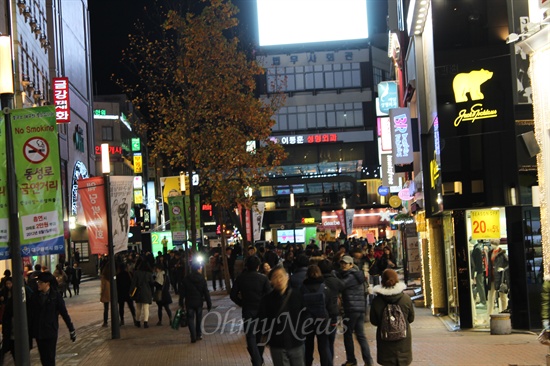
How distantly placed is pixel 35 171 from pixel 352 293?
529cm

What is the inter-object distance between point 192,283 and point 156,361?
2.46 meters

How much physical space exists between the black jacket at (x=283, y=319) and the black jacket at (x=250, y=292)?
12.8 ft

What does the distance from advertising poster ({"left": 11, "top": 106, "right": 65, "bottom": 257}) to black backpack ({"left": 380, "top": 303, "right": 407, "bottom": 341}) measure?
15.0 feet

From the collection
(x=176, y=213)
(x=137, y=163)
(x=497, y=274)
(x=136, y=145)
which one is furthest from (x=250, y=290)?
(x=136, y=145)

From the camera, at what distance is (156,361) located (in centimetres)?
1563

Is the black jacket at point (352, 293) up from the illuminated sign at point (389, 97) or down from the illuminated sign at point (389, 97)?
down

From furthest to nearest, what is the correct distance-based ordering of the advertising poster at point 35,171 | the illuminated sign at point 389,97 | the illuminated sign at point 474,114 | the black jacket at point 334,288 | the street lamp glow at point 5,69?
the illuminated sign at point 389,97 → the illuminated sign at point 474,114 → the black jacket at point 334,288 → the advertising poster at point 35,171 → the street lamp glow at point 5,69

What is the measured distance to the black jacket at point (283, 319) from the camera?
9508 millimetres

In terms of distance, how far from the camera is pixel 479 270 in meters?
18.5

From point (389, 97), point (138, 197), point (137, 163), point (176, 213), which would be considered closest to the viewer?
point (176, 213)

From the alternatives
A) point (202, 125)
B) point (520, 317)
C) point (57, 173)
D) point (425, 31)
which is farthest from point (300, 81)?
point (57, 173)

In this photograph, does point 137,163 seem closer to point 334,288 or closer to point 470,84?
point 470,84

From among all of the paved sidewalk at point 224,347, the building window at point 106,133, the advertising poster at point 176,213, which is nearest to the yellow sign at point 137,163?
the building window at point 106,133

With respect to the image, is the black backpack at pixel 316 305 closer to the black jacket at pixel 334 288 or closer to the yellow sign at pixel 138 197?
the black jacket at pixel 334 288
